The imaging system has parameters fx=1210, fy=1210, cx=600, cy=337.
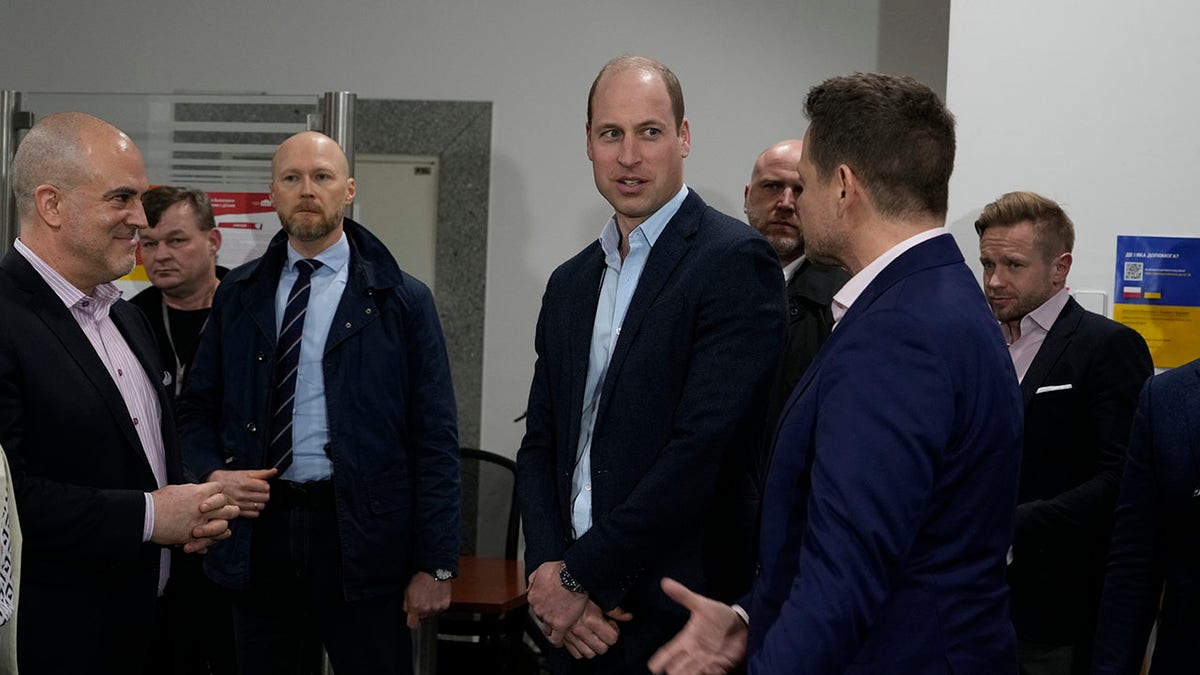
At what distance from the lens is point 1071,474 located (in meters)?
3.04

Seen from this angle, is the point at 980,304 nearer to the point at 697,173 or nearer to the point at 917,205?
the point at 917,205

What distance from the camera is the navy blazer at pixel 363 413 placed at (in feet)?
9.82

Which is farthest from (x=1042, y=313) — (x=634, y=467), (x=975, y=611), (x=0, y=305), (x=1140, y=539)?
(x=0, y=305)

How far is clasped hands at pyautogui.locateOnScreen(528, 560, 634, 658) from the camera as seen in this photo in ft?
7.32

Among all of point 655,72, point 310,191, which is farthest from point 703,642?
point 310,191

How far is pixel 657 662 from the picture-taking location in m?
1.83

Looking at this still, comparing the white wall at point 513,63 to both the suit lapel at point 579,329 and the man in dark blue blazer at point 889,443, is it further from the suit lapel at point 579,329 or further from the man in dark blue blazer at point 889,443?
the man in dark blue blazer at point 889,443

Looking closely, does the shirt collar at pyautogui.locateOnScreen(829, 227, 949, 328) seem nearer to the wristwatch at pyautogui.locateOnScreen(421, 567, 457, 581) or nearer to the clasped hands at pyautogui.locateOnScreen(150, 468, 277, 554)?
the clasped hands at pyautogui.locateOnScreen(150, 468, 277, 554)

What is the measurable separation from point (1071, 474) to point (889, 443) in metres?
1.70

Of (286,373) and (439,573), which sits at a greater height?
(286,373)

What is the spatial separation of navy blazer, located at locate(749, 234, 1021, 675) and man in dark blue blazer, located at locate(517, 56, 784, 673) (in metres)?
0.50

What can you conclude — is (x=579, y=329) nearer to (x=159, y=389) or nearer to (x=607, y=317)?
(x=607, y=317)

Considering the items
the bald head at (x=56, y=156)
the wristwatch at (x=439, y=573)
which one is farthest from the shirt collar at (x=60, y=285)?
the wristwatch at (x=439, y=573)

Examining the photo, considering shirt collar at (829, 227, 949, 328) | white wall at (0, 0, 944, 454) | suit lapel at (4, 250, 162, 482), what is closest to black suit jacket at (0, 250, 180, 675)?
suit lapel at (4, 250, 162, 482)
